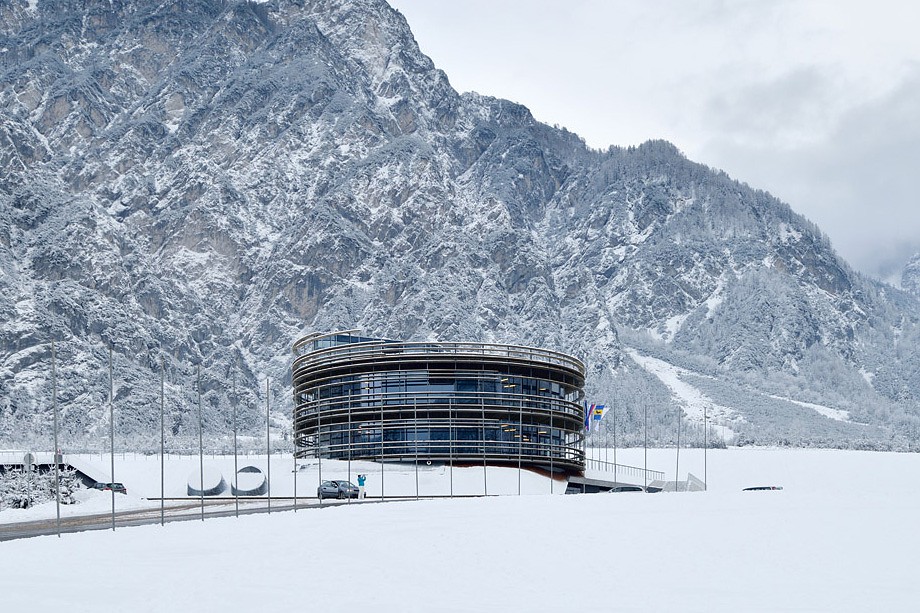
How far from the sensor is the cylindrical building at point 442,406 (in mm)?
148125

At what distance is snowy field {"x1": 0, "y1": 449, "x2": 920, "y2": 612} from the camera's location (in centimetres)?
5116

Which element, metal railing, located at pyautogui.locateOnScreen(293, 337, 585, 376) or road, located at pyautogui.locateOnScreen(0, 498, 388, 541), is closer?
road, located at pyautogui.locateOnScreen(0, 498, 388, 541)

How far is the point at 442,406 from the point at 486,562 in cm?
8620

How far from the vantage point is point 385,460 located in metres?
147

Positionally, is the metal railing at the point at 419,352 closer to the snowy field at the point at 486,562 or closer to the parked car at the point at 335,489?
the parked car at the point at 335,489

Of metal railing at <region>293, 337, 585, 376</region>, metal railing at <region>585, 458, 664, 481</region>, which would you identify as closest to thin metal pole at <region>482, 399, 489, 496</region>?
metal railing at <region>293, 337, 585, 376</region>

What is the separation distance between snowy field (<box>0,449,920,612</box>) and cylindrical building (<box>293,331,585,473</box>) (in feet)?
189

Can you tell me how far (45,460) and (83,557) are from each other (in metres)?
102

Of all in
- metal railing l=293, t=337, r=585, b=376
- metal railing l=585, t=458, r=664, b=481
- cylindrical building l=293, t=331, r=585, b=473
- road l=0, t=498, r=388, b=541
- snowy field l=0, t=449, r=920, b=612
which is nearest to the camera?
snowy field l=0, t=449, r=920, b=612

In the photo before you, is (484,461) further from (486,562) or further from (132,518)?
(486,562)

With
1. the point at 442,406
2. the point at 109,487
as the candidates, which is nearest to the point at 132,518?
the point at 109,487

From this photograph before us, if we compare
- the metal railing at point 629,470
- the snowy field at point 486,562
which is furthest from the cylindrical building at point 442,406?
the snowy field at point 486,562

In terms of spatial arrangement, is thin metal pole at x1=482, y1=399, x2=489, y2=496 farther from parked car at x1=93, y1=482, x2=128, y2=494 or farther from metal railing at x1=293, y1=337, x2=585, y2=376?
parked car at x1=93, y1=482, x2=128, y2=494

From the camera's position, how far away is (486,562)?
62.0 meters
